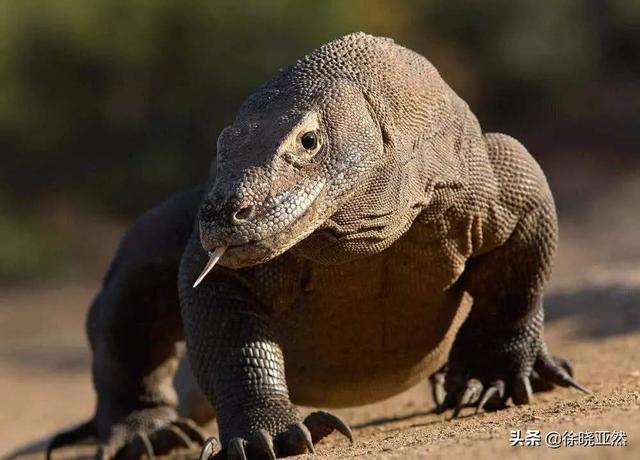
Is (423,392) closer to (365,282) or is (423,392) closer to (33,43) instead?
(365,282)

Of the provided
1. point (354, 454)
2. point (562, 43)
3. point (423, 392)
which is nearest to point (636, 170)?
point (562, 43)

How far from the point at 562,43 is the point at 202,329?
2913 centimetres

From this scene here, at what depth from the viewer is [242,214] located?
472 cm

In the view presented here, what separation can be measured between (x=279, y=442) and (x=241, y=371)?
0.39 m

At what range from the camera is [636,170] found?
29.0 m

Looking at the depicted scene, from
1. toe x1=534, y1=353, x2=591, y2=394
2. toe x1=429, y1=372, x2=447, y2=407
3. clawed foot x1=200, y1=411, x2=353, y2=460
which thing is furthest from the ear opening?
toe x1=429, y1=372, x2=447, y2=407

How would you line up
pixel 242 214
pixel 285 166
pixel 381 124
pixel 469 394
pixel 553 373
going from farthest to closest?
pixel 553 373, pixel 469 394, pixel 381 124, pixel 285 166, pixel 242 214

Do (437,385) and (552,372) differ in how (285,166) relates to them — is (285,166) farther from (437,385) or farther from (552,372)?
(437,385)

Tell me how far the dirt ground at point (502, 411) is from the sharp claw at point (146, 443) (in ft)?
3.89

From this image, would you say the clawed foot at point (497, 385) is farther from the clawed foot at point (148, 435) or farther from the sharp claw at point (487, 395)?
Answer: the clawed foot at point (148, 435)

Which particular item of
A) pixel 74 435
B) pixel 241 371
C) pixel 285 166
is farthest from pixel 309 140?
pixel 74 435

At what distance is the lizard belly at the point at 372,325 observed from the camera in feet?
20.1

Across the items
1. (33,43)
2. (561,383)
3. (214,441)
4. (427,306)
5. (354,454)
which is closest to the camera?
(354,454)

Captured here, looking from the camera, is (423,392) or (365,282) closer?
(365,282)
